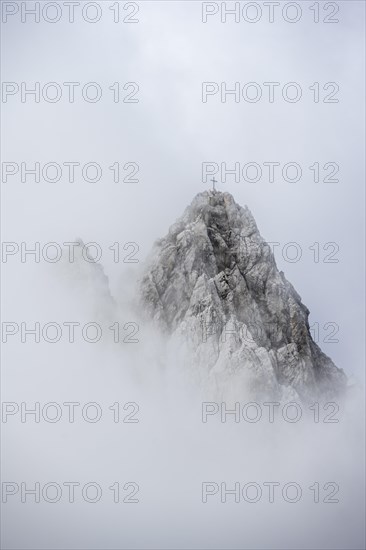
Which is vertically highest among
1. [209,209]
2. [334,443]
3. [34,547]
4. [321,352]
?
[209,209]

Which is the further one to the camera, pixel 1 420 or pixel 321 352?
pixel 321 352

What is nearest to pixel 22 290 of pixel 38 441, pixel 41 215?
→ pixel 41 215

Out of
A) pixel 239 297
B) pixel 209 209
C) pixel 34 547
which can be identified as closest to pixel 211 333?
pixel 239 297

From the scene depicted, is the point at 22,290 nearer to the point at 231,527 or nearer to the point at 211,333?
the point at 211,333

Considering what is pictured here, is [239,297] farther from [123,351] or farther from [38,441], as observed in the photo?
[38,441]

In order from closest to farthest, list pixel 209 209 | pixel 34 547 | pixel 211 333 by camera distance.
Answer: pixel 34 547 < pixel 211 333 < pixel 209 209

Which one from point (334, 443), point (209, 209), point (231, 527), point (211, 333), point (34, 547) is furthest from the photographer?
point (209, 209)

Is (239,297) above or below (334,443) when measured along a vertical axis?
above
